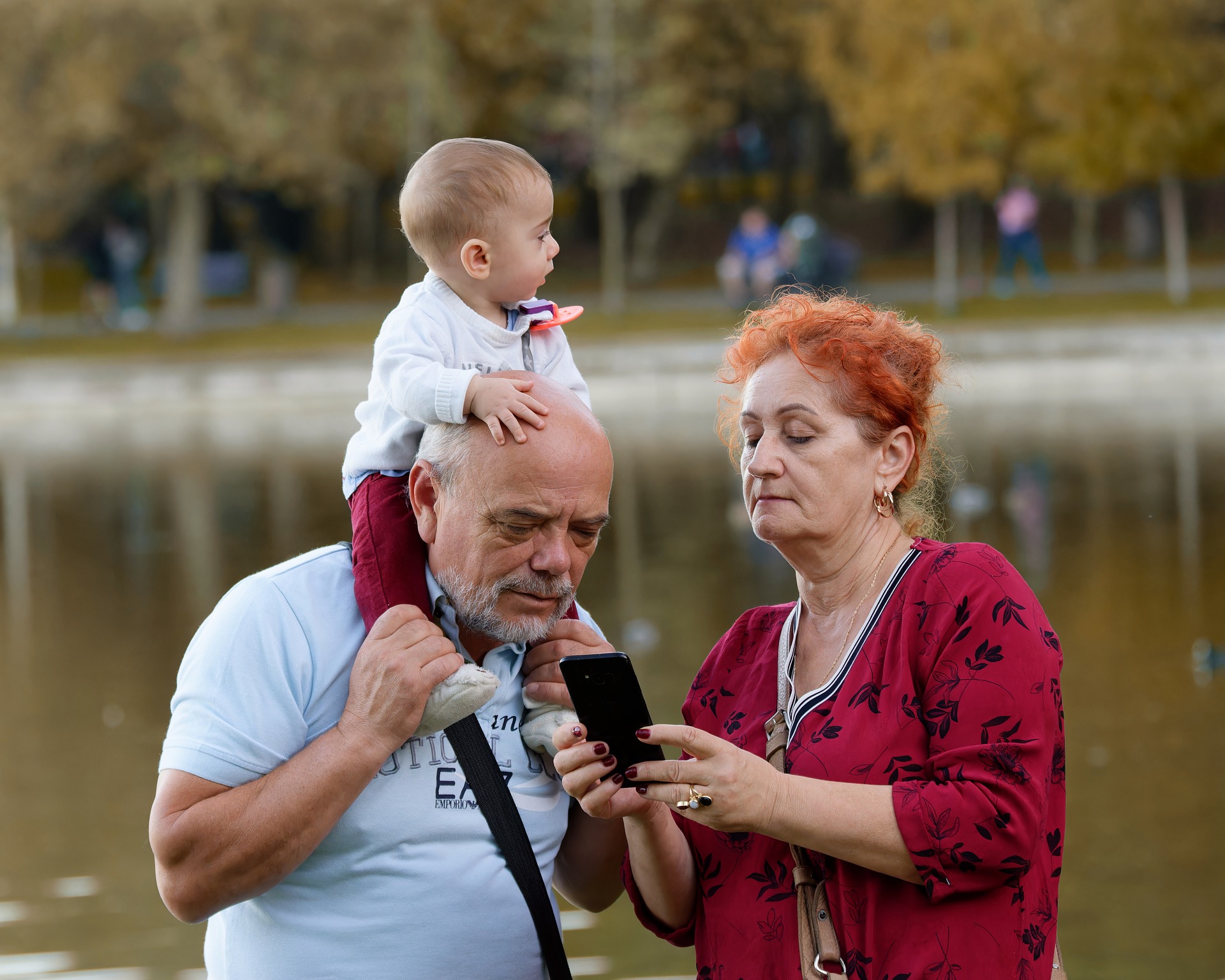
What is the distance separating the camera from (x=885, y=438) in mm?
2758

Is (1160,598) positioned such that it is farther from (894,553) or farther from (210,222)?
(210,222)

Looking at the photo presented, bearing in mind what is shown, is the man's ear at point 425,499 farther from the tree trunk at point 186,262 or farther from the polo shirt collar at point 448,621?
the tree trunk at point 186,262

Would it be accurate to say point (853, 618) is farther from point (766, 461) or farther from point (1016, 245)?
point (1016, 245)

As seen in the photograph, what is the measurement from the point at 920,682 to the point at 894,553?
0.31 meters

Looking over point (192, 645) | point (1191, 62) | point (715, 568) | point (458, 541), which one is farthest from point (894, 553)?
point (1191, 62)

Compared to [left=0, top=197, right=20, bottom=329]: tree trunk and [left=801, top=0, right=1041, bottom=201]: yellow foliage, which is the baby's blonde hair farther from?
[left=0, top=197, right=20, bottom=329]: tree trunk

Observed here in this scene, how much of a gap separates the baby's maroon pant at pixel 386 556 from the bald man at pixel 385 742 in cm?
3

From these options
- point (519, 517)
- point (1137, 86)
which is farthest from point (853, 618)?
point (1137, 86)

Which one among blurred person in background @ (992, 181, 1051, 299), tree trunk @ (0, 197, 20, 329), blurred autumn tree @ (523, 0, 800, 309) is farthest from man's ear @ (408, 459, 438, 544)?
tree trunk @ (0, 197, 20, 329)

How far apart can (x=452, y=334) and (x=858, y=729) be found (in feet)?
4.05

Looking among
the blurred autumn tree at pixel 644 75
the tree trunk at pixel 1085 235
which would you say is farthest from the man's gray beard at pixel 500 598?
the tree trunk at pixel 1085 235

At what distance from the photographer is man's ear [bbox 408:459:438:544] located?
2.89 m

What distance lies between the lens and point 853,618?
8.79 ft

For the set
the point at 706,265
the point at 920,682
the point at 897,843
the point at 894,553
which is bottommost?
the point at 897,843
